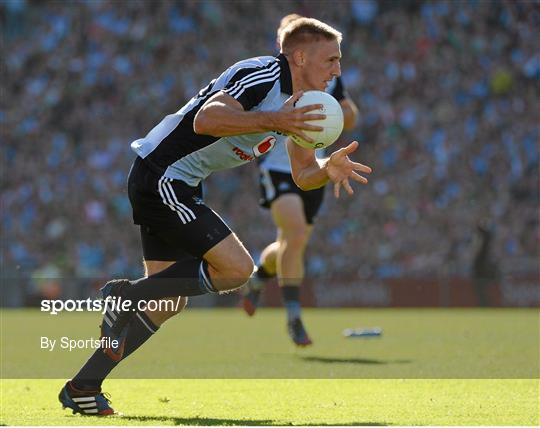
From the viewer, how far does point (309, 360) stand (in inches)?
377

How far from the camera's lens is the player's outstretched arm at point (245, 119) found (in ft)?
18.9

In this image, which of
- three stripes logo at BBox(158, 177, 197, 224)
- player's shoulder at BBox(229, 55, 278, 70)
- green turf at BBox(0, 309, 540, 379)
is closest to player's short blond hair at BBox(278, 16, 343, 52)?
player's shoulder at BBox(229, 55, 278, 70)

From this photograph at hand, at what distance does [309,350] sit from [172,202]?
4468 millimetres

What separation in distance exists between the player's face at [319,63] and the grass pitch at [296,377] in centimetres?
189

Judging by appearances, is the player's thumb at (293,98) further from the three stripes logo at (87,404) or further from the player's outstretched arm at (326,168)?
the three stripes logo at (87,404)

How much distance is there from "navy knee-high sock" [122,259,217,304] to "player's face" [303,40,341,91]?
1.23 meters

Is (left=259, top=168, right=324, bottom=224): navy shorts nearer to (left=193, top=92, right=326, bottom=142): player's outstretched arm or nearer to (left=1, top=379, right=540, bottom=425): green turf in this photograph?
(left=1, top=379, right=540, bottom=425): green turf

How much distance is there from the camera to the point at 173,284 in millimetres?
6355

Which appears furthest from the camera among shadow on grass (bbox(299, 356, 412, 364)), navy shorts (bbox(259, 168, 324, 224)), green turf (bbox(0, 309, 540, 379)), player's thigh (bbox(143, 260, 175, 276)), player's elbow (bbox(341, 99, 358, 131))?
navy shorts (bbox(259, 168, 324, 224))

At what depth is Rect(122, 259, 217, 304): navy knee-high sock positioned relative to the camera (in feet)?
20.9

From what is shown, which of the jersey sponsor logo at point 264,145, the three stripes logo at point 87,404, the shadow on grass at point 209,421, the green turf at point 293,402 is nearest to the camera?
the shadow on grass at point 209,421

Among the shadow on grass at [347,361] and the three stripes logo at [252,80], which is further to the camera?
the shadow on grass at [347,361]

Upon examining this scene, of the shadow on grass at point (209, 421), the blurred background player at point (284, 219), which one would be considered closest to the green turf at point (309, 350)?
the blurred background player at point (284, 219)

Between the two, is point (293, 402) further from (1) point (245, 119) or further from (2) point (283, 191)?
(2) point (283, 191)
